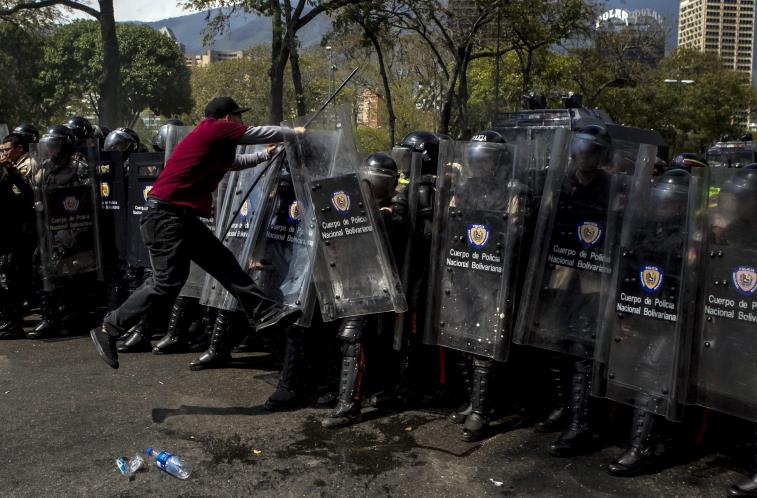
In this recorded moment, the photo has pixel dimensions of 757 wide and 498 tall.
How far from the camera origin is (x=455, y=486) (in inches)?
163

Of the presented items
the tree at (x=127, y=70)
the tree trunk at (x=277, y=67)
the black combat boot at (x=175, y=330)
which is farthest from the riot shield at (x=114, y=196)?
the tree at (x=127, y=70)

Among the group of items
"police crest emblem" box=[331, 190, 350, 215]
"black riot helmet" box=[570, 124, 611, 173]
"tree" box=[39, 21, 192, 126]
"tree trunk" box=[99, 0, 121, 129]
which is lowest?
"police crest emblem" box=[331, 190, 350, 215]

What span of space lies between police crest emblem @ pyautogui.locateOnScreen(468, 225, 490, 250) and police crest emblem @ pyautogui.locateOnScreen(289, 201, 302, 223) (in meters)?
1.33

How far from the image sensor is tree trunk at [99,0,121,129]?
16.9 m

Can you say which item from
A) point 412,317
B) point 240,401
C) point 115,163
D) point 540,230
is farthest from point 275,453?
point 115,163

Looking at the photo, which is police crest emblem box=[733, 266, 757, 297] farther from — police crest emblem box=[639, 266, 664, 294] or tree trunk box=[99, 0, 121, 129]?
tree trunk box=[99, 0, 121, 129]

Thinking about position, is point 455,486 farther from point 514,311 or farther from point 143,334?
point 143,334

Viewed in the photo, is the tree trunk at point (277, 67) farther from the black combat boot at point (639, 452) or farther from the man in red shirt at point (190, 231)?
the black combat boot at point (639, 452)

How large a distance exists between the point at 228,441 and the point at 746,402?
284 cm

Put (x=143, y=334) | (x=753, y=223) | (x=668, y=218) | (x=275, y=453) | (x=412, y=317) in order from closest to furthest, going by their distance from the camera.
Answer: (x=753, y=223) → (x=668, y=218) → (x=275, y=453) → (x=412, y=317) → (x=143, y=334)

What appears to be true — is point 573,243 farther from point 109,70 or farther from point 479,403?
point 109,70

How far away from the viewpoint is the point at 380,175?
537 cm

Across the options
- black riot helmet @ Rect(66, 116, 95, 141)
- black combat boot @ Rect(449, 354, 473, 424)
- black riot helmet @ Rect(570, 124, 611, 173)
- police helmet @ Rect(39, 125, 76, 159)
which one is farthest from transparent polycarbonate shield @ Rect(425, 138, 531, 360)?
black riot helmet @ Rect(66, 116, 95, 141)

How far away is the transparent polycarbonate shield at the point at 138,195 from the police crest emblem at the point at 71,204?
46cm
